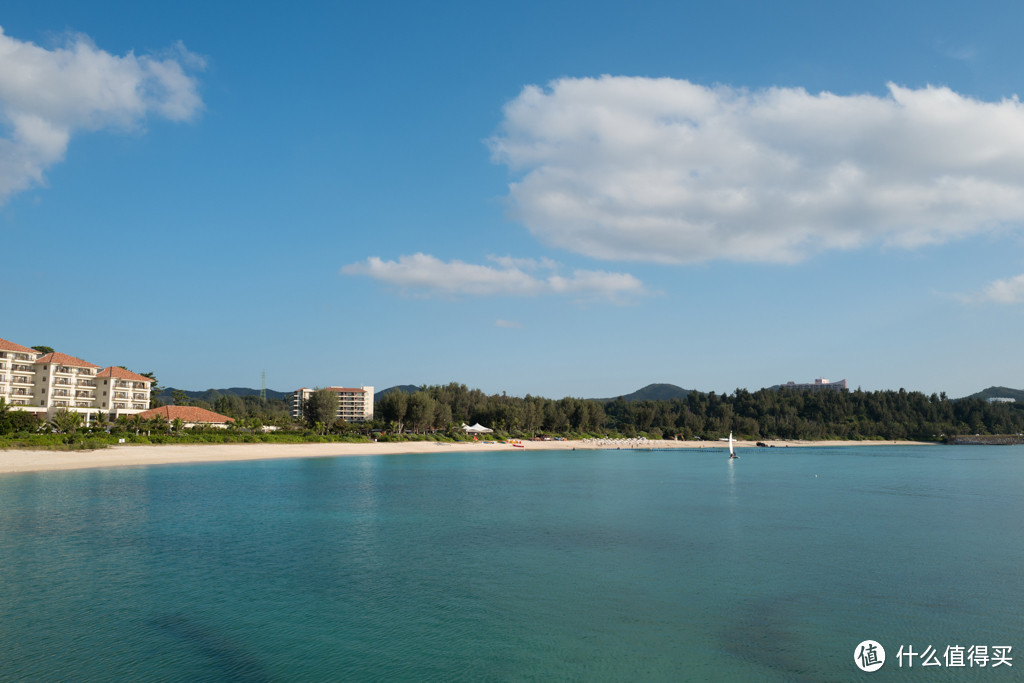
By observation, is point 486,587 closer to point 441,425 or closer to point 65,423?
point 65,423

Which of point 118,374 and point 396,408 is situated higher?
point 118,374

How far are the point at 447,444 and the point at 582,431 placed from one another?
53.4 metres

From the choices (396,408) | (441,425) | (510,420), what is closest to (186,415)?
(396,408)

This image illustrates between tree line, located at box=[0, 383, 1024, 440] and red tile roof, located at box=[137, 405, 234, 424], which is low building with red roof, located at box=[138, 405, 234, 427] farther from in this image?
tree line, located at box=[0, 383, 1024, 440]

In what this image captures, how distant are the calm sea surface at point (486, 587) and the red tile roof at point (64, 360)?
70077 millimetres

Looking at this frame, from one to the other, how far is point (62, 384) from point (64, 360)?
13.0ft

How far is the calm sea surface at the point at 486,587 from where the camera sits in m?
13.9

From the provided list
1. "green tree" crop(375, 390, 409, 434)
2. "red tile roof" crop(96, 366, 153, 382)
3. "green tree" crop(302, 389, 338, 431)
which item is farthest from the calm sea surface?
"red tile roof" crop(96, 366, 153, 382)

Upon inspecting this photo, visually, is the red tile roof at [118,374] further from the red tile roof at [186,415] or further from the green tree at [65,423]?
the green tree at [65,423]

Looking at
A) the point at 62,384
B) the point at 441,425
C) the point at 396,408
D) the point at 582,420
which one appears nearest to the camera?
the point at 62,384

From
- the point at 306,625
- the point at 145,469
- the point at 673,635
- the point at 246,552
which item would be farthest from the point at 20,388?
the point at 673,635

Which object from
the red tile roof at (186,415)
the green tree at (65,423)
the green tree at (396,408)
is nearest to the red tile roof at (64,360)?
the red tile roof at (186,415)

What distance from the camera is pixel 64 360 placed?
99.4 m

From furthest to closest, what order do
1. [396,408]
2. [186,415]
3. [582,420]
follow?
[582,420]
[396,408]
[186,415]
